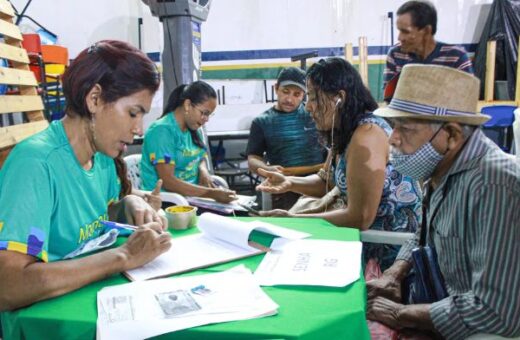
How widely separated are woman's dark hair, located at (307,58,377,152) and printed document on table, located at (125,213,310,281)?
27.4 inches

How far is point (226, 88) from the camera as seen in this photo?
6.47 meters

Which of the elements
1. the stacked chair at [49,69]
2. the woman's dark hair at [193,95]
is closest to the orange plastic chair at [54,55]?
the stacked chair at [49,69]

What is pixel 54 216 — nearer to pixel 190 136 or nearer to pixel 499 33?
pixel 190 136

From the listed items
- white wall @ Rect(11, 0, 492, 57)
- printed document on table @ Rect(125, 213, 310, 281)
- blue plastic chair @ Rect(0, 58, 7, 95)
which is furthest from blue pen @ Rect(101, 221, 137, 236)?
white wall @ Rect(11, 0, 492, 57)

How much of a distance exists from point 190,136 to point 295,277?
213 centimetres

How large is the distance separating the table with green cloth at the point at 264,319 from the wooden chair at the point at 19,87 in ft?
8.64

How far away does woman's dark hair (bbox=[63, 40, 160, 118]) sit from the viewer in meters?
1.30

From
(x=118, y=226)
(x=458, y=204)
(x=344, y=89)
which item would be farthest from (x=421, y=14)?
(x=118, y=226)

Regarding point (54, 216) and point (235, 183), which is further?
point (235, 183)

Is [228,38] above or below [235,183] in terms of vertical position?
above

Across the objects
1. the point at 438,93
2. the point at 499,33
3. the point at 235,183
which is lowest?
the point at 235,183

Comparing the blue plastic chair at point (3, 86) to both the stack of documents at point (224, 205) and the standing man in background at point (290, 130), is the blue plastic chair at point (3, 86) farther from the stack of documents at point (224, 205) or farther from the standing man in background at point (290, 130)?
the stack of documents at point (224, 205)

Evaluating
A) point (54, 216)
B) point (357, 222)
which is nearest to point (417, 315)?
point (357, 222)

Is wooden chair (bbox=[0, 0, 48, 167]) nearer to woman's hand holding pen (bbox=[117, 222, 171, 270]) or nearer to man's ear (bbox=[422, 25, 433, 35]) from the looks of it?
woman's hand holding pen (bbox=[117, 222, 171, 270])
